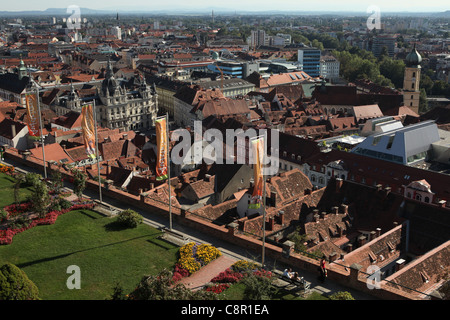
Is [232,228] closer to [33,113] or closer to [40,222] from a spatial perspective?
[40,222]

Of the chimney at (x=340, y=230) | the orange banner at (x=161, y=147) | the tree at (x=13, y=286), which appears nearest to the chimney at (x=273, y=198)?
the chimney at (x=340, y=230)

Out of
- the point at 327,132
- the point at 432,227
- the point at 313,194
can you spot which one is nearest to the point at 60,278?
the point at 313,194

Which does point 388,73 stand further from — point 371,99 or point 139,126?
point 139,126

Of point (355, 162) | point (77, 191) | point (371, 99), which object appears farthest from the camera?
point (371, 99)

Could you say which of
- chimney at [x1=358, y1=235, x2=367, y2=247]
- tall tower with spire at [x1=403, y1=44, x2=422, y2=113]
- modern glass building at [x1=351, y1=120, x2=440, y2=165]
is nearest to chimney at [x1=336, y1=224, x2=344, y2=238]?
chimney at [x1=358, y1=235, x2=367, y2=247]

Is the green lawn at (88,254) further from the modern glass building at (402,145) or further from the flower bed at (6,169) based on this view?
the modern glass building at (402,145)
